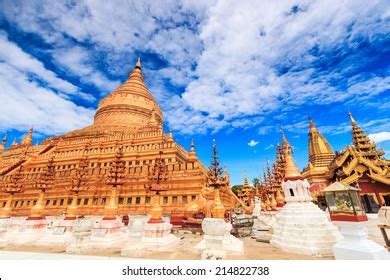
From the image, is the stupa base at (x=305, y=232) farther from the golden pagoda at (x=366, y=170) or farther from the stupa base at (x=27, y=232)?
the golden pagoda at (x=366, y=170)

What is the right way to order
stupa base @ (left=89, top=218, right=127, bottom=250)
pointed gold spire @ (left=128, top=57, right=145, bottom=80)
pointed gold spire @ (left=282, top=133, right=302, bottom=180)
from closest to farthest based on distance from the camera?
stupa base @ (left=89, top=218, right=127, bottom=250)
pointed gold spire @ (left=282, top=133, right=302, bottom=180)
pointed gold spire @ (left=128, top=57, right=145, bottom=80)

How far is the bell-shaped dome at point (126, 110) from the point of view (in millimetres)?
33969

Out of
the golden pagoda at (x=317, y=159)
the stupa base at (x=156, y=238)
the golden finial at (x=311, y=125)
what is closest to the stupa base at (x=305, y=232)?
the stupa base at (x=156, y=238)

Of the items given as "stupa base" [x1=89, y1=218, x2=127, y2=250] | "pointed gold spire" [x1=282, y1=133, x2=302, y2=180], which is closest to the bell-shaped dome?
"stupa base" [x1=89, y1=218, x2=127, y2=250]

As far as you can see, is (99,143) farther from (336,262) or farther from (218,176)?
(336,262)

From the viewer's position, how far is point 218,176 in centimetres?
838

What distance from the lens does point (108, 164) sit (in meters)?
25.4

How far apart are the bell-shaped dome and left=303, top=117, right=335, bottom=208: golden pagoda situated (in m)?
24.3

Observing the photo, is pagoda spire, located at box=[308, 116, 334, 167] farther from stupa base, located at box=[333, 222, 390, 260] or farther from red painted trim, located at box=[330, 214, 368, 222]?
stupa base, located at box=[333, 222, 390, 260]

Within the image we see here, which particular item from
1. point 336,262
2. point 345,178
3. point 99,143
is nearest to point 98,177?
point 99,143

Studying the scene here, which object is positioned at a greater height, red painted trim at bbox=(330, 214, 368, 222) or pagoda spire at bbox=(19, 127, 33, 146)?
pagoda spire at bbox=(19, 127, 33, 146)

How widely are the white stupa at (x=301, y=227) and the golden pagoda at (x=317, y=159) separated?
768 inches

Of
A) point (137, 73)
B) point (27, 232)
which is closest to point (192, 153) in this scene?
point (27, 232)

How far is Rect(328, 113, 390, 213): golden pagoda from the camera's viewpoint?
1833 centimetres
